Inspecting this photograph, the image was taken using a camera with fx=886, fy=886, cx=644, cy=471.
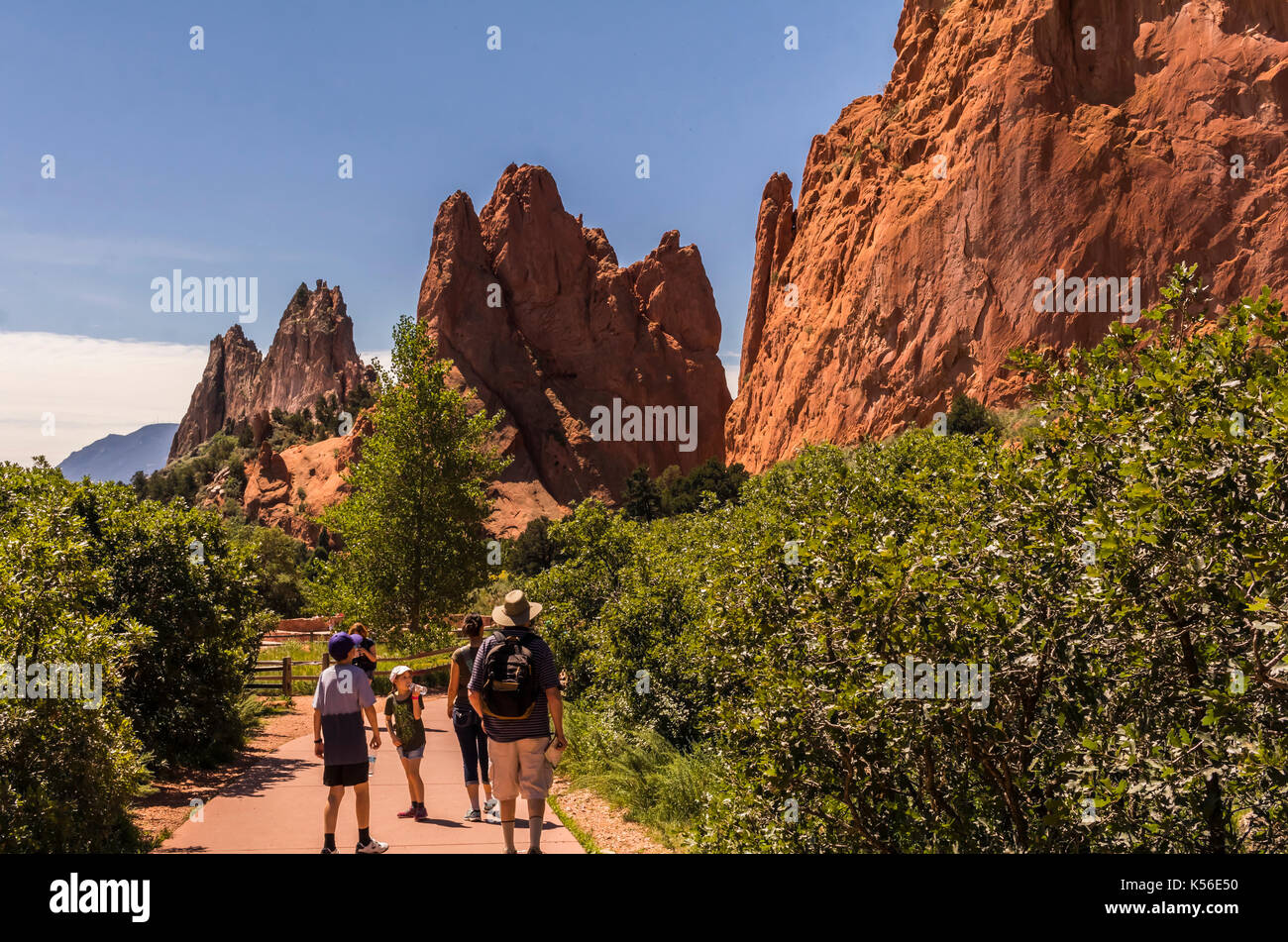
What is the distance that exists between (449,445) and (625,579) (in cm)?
1069

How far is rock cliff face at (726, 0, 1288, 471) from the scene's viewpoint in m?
43.1

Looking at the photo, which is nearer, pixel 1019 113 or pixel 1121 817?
pixel 1121 817

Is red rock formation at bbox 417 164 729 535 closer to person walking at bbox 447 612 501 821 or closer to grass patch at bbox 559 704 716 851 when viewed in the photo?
grass patch at bbox 559 704 716 851

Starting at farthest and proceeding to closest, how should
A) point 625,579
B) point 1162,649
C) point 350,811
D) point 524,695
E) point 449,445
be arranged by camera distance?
1. point 449,445
2. point 625,579
3. point 350,811
4. point 524,695
5. point 1162,649

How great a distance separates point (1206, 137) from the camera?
4369 cm

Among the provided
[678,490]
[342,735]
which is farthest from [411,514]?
[678,490]

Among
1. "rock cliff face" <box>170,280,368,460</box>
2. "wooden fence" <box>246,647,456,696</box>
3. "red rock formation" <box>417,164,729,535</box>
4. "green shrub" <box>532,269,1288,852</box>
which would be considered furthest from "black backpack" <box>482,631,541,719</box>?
"rock cliff face" <box>170,280,368,460</box>

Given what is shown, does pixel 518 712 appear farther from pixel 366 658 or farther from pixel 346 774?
pixel 366 658

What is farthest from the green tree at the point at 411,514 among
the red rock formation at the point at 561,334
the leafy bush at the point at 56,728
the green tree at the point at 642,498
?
the red rock formation at the point at 561,334

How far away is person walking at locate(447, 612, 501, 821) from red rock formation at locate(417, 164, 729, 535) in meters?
63.3

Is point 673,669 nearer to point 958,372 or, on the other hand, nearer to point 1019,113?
point 958,372

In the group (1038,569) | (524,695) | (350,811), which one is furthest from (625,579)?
(1038,569)

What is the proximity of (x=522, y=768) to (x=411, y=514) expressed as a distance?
1735cm

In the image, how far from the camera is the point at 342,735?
7070mm
